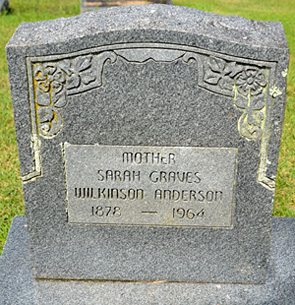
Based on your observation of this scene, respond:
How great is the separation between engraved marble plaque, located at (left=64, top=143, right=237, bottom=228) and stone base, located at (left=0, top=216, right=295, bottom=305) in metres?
0.40

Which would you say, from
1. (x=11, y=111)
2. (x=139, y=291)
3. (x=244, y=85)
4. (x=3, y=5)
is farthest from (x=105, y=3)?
(x=139, y=291)

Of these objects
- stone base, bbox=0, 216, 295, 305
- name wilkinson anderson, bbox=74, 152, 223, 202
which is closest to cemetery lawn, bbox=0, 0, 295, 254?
stone base, bbox=0, 216, 295, 305

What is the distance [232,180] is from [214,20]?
2.86 ft

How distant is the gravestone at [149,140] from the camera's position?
7.32ft

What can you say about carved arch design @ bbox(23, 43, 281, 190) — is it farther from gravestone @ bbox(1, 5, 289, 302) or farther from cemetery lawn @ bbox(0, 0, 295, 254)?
cemetery lawn @ bbox(0, 0, 295, 254)

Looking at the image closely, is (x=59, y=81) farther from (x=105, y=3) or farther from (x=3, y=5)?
(x=3, y=5)

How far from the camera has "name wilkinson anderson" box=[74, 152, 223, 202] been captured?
2.47 meters

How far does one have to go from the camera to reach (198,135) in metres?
2.40

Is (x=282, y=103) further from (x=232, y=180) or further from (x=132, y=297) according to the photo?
(x=132, y=297)

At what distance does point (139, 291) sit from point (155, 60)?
1.35 m

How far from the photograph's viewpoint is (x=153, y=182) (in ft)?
8.30

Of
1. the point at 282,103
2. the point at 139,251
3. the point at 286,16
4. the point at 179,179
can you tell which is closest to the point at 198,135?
the point at 179,179

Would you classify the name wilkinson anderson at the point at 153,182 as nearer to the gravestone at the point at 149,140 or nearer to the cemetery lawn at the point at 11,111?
the gravestone at the point at 149,140

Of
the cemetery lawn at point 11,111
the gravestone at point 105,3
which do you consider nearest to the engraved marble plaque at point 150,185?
the cemetery lawn at point 11,111
